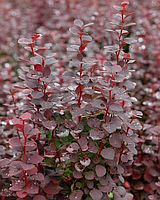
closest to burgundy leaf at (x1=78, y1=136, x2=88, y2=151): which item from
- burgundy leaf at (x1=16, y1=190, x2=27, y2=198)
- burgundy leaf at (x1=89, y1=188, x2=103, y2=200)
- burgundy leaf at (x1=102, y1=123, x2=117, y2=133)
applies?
burgundy leaf at (x1=102, y1=123, x2=117, y2=133)

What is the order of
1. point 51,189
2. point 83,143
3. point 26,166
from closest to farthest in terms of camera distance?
point 26,166 → point 83,143 → point 51,189

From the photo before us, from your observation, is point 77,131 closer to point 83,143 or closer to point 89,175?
point 83,143

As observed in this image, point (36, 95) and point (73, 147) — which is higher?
point (36, 95)

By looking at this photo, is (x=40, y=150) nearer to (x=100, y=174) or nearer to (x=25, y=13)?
(x=100, y=174)

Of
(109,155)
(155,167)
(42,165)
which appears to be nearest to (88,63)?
(109,155)

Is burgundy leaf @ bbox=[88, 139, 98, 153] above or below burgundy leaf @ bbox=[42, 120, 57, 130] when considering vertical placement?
below

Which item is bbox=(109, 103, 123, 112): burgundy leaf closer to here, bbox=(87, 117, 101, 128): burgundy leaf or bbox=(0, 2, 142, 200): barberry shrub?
bbox=(0, 2, 142, 200): barberry shrub

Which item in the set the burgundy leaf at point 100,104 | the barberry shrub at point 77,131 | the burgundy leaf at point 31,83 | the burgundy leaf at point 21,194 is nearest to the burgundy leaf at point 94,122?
the barberry shrub at point 77,131

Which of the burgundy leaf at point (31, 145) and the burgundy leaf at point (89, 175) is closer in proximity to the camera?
the burgundy leaf at point (31, 145)

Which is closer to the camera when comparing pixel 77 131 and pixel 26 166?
pixel 26 166

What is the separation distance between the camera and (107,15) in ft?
12.2

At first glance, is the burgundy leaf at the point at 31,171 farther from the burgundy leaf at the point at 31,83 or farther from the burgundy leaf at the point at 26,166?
the burgundy leaf at the point at 31,83

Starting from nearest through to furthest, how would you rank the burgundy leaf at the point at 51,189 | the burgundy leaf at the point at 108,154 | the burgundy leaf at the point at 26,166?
the burgundy leaf at the point at 26,166 < the burgundy leaf at the point at 108,154 < the burgundy leaf at the point at 51,189

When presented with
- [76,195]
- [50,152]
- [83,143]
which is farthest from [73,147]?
[76,195]
